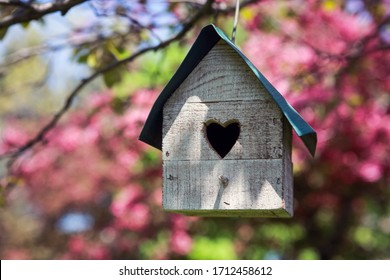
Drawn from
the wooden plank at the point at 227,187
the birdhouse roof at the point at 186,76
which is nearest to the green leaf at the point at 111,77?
the birdhouse roof at the point at 186,76

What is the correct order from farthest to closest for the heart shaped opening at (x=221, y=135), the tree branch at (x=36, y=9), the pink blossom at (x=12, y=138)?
the pink blossom at (x=12, y=138) < the tree branch at (x=36, y=9) < the heart shaped opening at (x=221, y=135)

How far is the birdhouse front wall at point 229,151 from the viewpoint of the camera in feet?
6.38

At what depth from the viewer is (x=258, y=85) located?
200 centimetres

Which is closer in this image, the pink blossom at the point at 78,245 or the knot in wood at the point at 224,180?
the knot in wood at the point at 224,180

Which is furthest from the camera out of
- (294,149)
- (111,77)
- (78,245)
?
(78,245)

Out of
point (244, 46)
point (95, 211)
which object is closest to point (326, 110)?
point (244, 46)

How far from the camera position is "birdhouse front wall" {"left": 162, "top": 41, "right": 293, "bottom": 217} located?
194 cm

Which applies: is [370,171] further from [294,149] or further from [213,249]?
[213,249]

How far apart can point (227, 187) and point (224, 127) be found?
210 mm

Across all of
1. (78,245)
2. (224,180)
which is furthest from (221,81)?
(78,245)

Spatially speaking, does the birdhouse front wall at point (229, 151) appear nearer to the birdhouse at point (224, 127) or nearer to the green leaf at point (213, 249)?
the birdhouse at point (224, 127)

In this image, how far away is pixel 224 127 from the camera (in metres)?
2.09

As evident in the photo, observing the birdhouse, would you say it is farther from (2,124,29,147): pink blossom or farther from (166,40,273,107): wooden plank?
(2,124,29,147): pink blossom

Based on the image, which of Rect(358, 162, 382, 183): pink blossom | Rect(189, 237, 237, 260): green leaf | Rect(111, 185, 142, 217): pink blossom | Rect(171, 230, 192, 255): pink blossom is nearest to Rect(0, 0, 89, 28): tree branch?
Rect(358, 162, 382, 183): pink blossom
